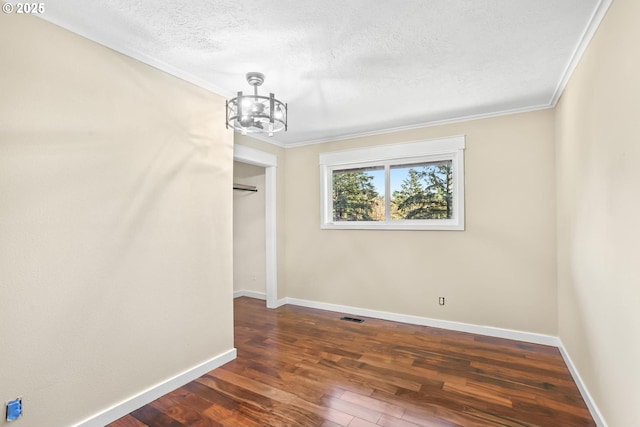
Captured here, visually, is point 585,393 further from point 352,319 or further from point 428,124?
point 428,124

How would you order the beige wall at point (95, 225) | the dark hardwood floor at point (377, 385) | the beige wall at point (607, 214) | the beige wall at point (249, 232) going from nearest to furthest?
the beige wall at point (607, 214)
the beige wall at point (95, 225)
the dark hardwood floor at point (377, 385)
the beige wall at point (249, 232)

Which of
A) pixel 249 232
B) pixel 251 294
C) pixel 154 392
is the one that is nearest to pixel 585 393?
pixel 154 392

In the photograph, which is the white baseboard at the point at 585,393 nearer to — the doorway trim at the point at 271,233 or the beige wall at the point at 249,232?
the doorway trim at the point at 271,233

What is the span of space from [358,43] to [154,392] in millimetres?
2845

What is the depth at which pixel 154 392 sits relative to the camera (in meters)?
2.27

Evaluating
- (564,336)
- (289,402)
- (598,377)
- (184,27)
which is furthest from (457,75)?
(289,402)

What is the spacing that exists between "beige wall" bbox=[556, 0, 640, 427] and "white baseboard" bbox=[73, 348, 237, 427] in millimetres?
2723

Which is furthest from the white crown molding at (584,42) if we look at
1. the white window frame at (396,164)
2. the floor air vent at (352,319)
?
the floor air vent at (352,319)

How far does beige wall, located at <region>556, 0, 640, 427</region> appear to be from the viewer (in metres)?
1.47

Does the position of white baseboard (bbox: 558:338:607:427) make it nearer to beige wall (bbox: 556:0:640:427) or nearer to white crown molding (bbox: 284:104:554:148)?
beige wall (bbox: 556:0:640:427)

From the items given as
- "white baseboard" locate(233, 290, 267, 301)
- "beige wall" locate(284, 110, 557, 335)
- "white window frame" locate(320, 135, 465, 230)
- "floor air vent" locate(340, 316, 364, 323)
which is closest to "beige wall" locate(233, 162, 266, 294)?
"white baseboard" locate(233, 290, 267, 301)

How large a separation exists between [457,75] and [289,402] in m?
2.85

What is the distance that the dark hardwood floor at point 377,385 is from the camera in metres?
2.05

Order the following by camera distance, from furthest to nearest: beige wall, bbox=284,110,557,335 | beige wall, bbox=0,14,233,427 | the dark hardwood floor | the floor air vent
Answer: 1. the floor air vent
2. beige wall, bbox=284,110,557,335
3. the dark hardwood floor
4. beige wall, bbox=0,14,233,427
